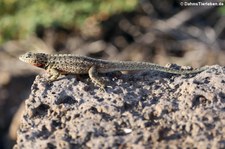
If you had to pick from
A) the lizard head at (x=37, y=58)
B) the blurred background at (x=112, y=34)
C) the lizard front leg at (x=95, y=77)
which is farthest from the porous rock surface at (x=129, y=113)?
the blurred background at (x=112, y=34)

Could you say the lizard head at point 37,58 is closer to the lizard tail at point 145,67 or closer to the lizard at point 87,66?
the lizard at point 87,66

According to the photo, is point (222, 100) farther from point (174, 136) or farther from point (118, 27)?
point (118, 27)

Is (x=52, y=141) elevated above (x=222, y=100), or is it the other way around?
(x=222, y=100)

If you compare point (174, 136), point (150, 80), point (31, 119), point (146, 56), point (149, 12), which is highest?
point (149, 12)

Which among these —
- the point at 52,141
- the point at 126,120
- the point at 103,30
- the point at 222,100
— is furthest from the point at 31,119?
the point at 103,30

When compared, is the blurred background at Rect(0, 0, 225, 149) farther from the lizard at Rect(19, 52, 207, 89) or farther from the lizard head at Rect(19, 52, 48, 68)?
the lizard at Rect(19, 52, 207, 89)

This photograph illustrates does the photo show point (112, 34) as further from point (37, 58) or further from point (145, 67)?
point (145, 67)

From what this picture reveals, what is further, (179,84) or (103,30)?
(103,30)
